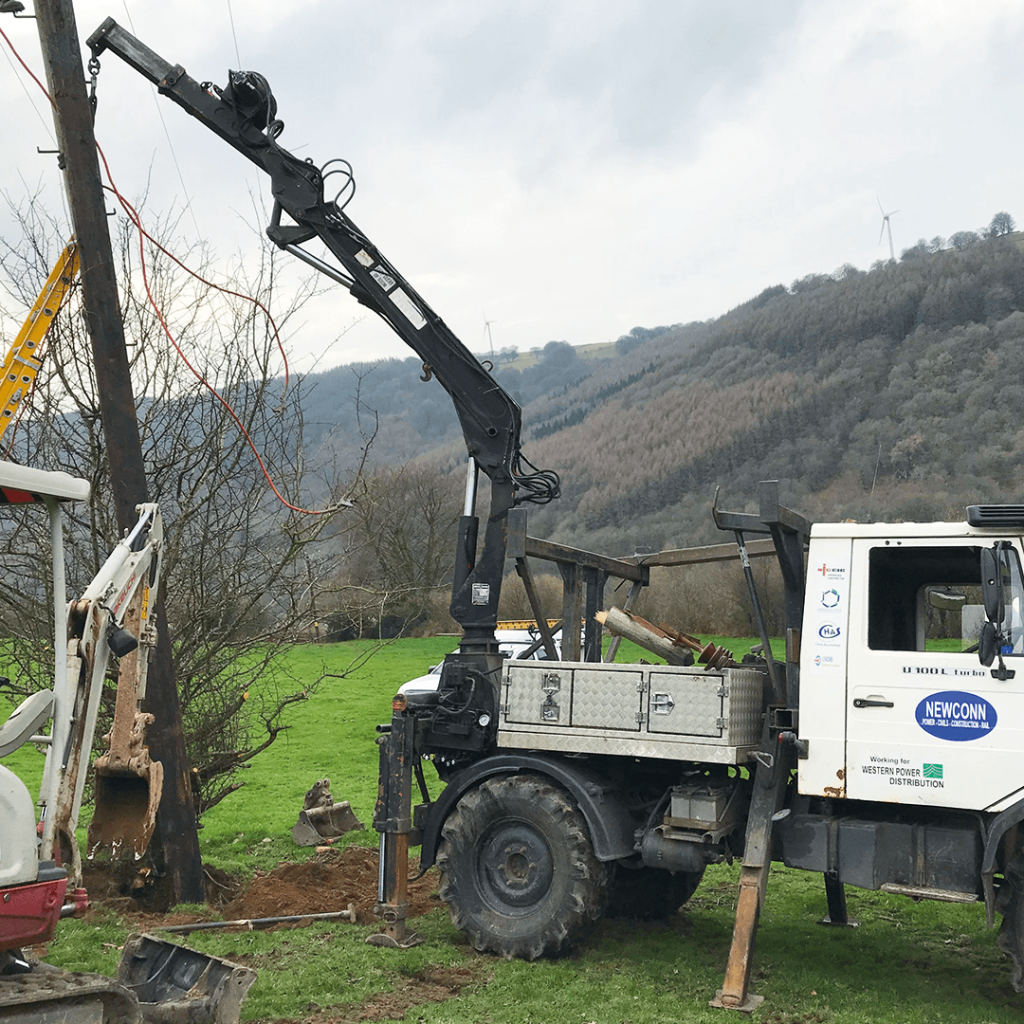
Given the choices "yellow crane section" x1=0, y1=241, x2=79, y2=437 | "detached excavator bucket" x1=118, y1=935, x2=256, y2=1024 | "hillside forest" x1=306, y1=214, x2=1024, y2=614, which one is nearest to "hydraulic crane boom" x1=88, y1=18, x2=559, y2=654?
"yellow crane section" x1=0, y1=241, x2=79, y2=437

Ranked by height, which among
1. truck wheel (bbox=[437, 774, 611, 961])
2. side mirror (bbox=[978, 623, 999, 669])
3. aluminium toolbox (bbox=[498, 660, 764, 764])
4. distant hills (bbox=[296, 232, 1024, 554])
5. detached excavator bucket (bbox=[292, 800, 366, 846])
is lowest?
detached excavator bucket (bbox=[292, 800, 366, 846])

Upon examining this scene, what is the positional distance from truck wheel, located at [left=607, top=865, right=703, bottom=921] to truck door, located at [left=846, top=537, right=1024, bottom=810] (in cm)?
Answer: 236

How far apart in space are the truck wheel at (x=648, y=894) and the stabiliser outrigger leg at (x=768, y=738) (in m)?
1.49

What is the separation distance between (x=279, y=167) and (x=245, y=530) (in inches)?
134

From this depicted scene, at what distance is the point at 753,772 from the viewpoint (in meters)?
7.82

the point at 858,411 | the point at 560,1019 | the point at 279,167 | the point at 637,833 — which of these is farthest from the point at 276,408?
the point at 858,411

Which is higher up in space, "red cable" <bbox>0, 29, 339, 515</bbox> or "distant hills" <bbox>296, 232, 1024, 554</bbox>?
"distant hills" <bbox>296, 232, 1024, 554</bbox>

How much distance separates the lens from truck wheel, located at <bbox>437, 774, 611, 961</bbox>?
24.6ft

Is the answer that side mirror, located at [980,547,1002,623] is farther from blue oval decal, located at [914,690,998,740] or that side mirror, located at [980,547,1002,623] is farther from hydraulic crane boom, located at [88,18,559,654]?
hydraulic crane boom, located at [88,18,559,654]

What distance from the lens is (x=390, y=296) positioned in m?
9.11

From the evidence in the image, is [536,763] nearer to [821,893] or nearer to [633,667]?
[633,667]

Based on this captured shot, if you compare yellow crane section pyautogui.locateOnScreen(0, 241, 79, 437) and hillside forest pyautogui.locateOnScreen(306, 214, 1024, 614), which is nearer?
yellow crane section pyautogui.locateOnScreen(0, 241, 79, 437)

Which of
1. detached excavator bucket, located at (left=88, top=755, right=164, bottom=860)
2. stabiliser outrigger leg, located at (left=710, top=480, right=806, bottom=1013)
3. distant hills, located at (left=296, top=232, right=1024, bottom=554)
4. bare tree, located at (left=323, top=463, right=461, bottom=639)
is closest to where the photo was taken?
stabiliser outrigger leg, located at (left=710, top=480, right=806, bottom=1013)

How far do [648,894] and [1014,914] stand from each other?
10.0 ft
